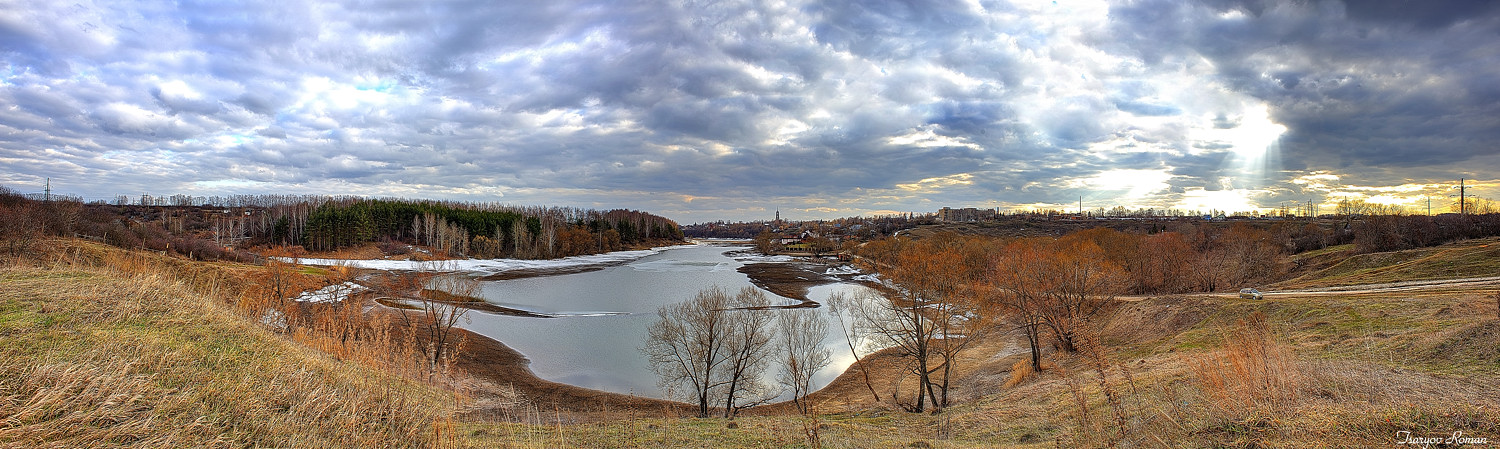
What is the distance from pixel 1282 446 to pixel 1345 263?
47233mm

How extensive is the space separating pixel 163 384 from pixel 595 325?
27.8 metres

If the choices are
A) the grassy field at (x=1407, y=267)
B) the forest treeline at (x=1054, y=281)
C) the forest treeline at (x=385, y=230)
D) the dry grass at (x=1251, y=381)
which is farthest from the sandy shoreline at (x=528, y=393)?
the forest treeline at (x=385, y=230)

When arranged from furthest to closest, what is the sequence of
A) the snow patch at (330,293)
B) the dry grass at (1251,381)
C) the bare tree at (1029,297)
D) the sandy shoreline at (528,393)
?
the snow patch at (330,293) < the bare tree at (1029,297) < the sandy shoreline at (528,393) < the dry grass at (1251,381)

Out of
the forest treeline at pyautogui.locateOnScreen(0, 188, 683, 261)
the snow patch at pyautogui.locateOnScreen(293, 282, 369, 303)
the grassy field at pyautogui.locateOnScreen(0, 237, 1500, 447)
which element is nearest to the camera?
the grassy field at pyautogui.locateOnScreen(0, 237, 1500, 447)

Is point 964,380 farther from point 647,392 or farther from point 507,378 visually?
point 507,378

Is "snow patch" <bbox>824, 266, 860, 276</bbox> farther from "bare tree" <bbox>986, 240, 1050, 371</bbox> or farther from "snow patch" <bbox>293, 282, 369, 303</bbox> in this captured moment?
"snow patch" <bbox>293, 282, 369, 303</bbox>

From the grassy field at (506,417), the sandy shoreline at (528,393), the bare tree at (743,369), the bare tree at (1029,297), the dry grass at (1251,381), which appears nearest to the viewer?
the grassy field at (506,417)

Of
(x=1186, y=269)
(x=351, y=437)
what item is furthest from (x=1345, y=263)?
(x=351, y=437)

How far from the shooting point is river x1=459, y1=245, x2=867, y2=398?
24156 millimetres

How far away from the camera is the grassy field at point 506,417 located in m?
5.82

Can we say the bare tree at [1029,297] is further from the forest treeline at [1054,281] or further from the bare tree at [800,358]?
the bare tree at [800,358]

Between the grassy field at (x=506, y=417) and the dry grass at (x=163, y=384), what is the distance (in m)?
0.02

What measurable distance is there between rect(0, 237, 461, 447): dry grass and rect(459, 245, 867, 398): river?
44.4 ft

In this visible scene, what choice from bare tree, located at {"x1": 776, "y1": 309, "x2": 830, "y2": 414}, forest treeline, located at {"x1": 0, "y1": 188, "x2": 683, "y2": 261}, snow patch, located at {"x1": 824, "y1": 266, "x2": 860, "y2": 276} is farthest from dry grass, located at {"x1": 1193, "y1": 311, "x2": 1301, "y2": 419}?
forest treeline, located at {"x1": 0, "y1": 188, "x2": 683, "y2": 261}
